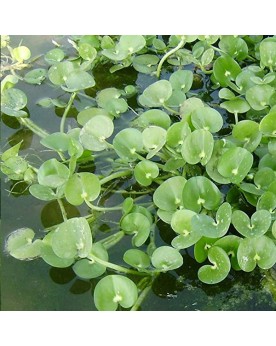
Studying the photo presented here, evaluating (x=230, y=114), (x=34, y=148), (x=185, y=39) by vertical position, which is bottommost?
(x=34, y=148)

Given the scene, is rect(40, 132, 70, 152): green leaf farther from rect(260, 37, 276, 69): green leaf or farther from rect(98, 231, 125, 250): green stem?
rect(260, 37, 276, 69): green leaf

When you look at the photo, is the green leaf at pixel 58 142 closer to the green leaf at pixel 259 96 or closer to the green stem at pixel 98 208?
the green stem at pixel 98 208

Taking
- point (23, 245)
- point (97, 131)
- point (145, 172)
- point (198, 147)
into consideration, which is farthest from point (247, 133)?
point (23, 245)

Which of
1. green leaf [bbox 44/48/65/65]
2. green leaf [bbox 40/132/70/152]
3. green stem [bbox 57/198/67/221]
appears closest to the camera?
green stem [bbox 57/198/67/221]

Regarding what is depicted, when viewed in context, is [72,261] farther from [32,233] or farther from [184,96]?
[184,96]

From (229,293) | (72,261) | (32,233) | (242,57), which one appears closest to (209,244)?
(229,293)

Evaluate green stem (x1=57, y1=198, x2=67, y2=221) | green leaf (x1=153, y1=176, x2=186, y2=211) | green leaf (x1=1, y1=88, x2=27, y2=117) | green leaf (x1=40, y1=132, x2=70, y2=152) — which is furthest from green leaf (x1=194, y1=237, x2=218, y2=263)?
green leaf (x1=1, y1=88, x2=27, y2=117)
